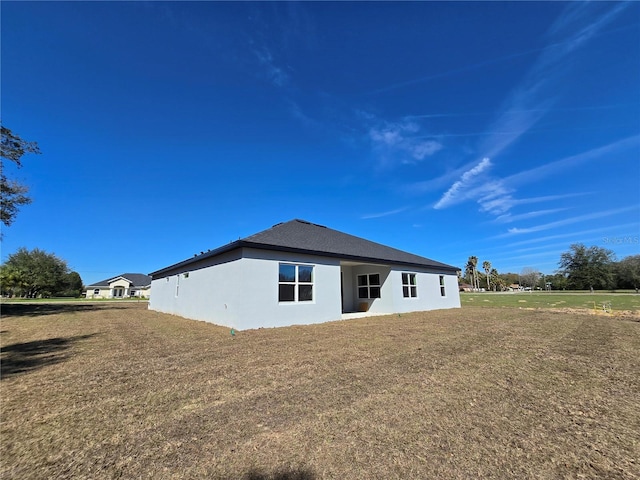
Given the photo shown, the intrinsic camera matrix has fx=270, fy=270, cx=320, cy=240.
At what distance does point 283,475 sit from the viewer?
83.4 inches

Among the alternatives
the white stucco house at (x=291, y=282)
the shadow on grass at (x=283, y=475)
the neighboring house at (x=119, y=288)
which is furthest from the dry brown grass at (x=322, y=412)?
the neighboring house at (x=119, y=288)

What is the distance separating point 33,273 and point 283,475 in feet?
210

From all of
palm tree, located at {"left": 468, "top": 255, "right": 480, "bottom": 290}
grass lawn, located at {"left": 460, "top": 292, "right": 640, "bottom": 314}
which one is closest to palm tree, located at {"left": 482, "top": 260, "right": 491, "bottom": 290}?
palm tree, located at {"left": 468, "top": 255, "right": 480, "bottom": 290}

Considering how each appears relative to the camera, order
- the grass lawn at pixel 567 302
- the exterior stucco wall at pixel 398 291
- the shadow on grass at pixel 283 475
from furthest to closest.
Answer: the grass lawn at pixel 567 302, the exterior stucco wall at pixel 398 291, the shadow on grass at pixel 283 475

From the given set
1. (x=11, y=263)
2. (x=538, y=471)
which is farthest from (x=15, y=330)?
(x=11, y=263)

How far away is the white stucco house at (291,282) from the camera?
9.91m

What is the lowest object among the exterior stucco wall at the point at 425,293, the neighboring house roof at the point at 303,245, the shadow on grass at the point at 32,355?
the shadow on grass at the point at 32,355

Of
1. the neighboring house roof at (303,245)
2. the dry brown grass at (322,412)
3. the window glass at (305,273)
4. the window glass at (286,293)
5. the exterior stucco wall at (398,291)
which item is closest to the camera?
the dry brown grass at (322,412)

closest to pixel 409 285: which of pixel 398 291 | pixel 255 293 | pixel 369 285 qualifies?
pixel 398 291

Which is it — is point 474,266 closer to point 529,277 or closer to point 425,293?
point 529,277

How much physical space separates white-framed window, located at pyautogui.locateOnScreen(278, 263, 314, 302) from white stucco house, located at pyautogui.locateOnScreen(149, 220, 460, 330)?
38 millimetres

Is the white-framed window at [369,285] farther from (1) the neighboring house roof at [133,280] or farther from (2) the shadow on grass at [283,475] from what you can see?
(1) the neighboring house roof at [133,280]

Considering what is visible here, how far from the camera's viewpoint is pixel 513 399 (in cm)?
361

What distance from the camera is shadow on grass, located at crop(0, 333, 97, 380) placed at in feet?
16.7
